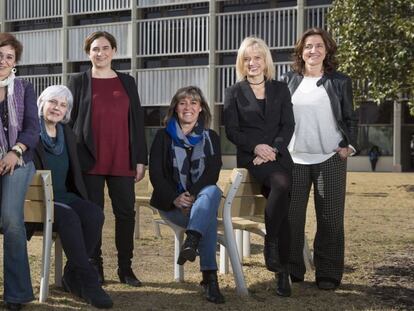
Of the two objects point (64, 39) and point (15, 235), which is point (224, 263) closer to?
point (15, 235)

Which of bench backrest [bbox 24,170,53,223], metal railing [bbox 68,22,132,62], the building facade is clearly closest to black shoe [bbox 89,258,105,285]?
bench backrest [bbox 24,170,53,223]

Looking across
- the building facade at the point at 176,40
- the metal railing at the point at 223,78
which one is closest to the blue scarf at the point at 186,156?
the building facade at the point at 176,40

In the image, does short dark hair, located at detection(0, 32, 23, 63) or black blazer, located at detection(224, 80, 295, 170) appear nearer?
short dark hair, located at detection(0, 32, 23, 63)

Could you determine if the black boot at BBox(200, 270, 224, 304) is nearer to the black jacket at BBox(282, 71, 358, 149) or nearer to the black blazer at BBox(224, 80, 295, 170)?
the black blazer at BBox(224, 80, 295, 170)

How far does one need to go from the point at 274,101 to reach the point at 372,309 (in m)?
1.64

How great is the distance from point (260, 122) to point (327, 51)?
81 centimetres

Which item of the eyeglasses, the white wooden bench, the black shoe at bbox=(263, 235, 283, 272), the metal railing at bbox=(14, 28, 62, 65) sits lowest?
the black shoe at bbox=(263, 235, 283, 272)

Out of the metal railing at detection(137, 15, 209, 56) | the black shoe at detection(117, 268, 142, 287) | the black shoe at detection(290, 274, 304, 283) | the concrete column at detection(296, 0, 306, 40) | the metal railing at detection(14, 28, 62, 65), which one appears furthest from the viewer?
the metal railing at detection(14, 28, 62, 65)

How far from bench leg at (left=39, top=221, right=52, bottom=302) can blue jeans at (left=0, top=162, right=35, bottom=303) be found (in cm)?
15

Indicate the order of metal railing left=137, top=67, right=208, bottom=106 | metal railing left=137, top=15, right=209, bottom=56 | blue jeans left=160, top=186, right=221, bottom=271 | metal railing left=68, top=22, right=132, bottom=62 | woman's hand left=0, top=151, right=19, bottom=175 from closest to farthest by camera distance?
woman's hand left=0, top=151, right=19, bottom=175 → blue jeans left=160, top=186, right=221, bottom=271 → metal railing left=137, top=15, right=209, bottom=56 → metal railing left=137, top=67, right=208, bottom=106 → metal railing left=68, top=22, right=132, bottom=62

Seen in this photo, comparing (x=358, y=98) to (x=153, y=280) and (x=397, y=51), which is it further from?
(x=153, y=280)

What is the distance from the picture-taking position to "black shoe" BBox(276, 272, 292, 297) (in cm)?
491

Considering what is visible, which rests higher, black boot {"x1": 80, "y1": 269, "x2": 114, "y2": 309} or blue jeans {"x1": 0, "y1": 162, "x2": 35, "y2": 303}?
blue jeans {"x1": 0, "y1": 162, "x2": 35, "y2": 303}

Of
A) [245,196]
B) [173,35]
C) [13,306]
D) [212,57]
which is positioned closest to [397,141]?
[212,57]
